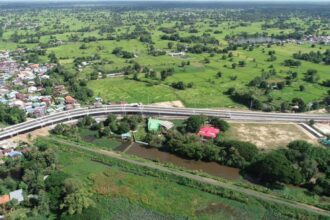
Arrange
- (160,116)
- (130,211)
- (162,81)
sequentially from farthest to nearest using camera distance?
(162,81), (160,116), (130,211)

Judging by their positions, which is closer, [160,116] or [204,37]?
[160,116]

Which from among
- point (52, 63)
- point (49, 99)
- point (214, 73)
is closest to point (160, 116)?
point (49, 99)

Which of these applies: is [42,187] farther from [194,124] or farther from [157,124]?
[194,124]

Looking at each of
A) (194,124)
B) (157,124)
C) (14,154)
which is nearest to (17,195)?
(14,154)

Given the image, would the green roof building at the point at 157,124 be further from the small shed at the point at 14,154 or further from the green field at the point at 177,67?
the small shed at the point at 14,154

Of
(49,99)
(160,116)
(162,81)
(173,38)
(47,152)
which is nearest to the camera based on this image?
(47,152)

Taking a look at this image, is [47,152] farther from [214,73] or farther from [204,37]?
[204,37]
